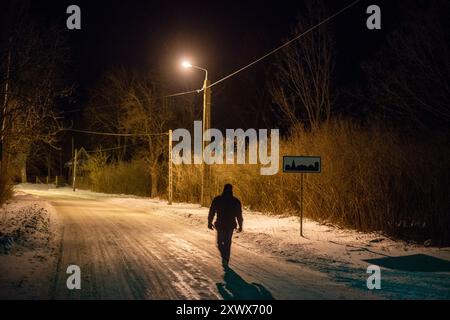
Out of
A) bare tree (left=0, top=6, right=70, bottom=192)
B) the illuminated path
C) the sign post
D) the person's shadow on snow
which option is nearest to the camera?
the person's shadow on snow

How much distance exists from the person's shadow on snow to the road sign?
682 cm

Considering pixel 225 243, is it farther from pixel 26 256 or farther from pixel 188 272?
pixel 26 256

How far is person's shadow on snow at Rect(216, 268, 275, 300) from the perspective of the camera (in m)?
7.71

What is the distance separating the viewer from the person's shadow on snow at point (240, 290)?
771 cm

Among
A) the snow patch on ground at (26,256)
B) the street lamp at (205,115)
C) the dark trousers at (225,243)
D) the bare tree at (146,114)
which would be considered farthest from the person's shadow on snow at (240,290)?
the bare tree at (146,114)

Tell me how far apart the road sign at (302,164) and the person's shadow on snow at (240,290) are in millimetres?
6822

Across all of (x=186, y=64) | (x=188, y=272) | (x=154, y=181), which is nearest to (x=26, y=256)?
(x=188, y=272)

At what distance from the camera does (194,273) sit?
9.55 m

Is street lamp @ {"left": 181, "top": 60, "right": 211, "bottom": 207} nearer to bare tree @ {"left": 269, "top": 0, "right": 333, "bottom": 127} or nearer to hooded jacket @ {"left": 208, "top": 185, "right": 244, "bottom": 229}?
bare tree @ {"left": 269, "top": 0, "right": 333, "bottom": 127}

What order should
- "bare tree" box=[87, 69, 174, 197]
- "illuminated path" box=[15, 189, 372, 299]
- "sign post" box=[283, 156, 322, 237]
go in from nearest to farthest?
"illuminated path" box=[15, 189, 372, 299] → "sign post" box=[283, 156, 322, 237] → "bare tree" box=[87, 69, 174, 197]

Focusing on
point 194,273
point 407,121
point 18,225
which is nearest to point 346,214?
point 407,121

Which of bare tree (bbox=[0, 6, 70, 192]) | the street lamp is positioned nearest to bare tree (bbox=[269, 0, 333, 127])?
the street lamp

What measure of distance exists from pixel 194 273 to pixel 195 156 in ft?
82.6

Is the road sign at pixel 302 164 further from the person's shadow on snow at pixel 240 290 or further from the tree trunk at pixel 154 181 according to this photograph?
the tree trunk at pixel 154 181
